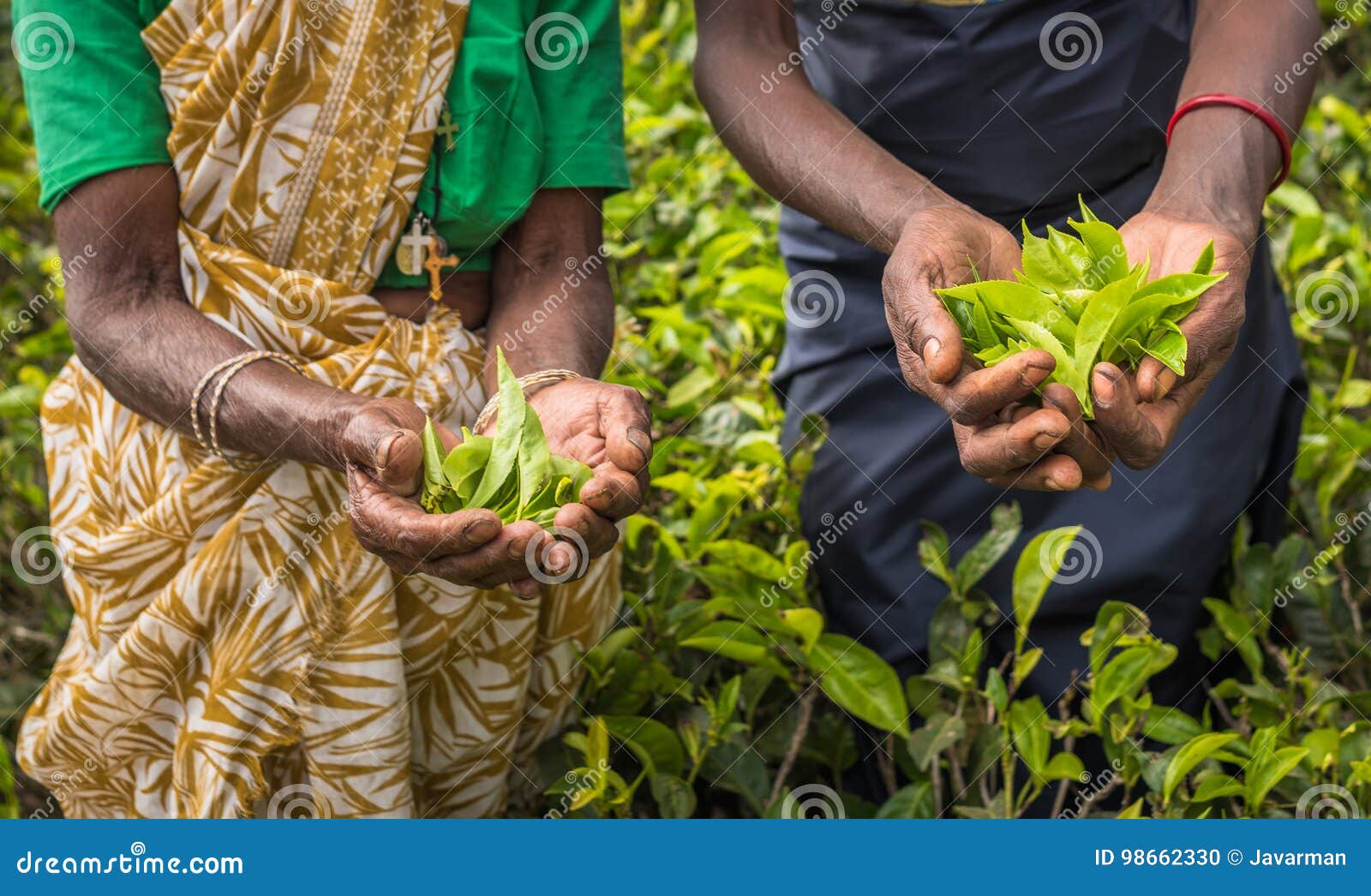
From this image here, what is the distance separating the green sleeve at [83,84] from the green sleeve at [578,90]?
46 cm

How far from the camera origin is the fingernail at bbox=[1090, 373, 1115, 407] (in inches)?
50.5

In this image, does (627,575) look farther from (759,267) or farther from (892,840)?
(892,840)

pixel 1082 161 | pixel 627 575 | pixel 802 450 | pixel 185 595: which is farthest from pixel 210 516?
pixel 1082 161

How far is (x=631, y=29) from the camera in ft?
11.9

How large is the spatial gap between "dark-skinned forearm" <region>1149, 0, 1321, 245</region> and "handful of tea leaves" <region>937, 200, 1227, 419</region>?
0.23 metres

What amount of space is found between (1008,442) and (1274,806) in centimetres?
73

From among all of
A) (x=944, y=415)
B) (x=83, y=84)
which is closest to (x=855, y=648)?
(x=944, y=415)

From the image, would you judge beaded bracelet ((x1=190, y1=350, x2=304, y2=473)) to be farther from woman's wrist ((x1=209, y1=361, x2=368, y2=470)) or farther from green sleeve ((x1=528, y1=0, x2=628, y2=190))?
green sleeve ((x1=528, y1=0, x2=628, y2=190))

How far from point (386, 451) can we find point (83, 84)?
0.58 m

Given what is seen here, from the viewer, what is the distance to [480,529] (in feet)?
4.26

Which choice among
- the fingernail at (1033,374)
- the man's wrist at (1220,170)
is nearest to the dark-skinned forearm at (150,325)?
the fingernail at (1033,374)

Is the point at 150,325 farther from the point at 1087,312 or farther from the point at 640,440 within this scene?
the point at 1087,312

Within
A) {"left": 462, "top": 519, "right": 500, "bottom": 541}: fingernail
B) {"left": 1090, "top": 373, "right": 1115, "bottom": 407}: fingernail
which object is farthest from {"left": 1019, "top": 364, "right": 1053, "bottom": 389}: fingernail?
{"left": 462, "top": 519, "right": 500, "bottom": 541}: fingernail

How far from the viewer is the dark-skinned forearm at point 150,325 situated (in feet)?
4.98
